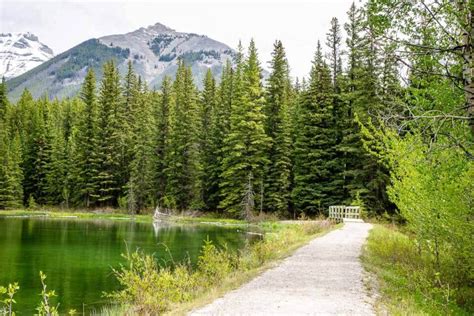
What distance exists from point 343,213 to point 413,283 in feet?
75.1

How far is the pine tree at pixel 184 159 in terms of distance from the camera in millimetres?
51438

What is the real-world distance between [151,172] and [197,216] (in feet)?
28.0

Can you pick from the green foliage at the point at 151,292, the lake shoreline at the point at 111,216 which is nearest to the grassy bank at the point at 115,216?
the lake shoreline at the point at 111,216

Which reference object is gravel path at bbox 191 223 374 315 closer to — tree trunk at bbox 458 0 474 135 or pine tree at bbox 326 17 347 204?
tree trunk at bbox 458 0 474 135

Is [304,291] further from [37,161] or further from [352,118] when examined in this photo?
Answer: [37,161]

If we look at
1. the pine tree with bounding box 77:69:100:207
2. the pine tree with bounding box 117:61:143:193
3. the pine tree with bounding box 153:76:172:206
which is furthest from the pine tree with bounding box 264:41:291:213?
the pine tree with bounding box 77:69:100:207

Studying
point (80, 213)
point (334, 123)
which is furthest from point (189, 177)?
point (334, 123)

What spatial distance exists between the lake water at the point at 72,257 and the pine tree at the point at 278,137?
13169 millimetres

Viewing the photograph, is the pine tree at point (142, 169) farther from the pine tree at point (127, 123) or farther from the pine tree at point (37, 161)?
the pine tree at point (37, 161)

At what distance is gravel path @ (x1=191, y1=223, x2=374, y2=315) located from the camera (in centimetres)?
826

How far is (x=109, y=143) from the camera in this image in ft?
188

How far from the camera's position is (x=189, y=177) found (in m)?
51.5

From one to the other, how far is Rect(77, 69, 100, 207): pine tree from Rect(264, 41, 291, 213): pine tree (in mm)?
20440

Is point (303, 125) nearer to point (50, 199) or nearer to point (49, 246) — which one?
point (49, 246)
